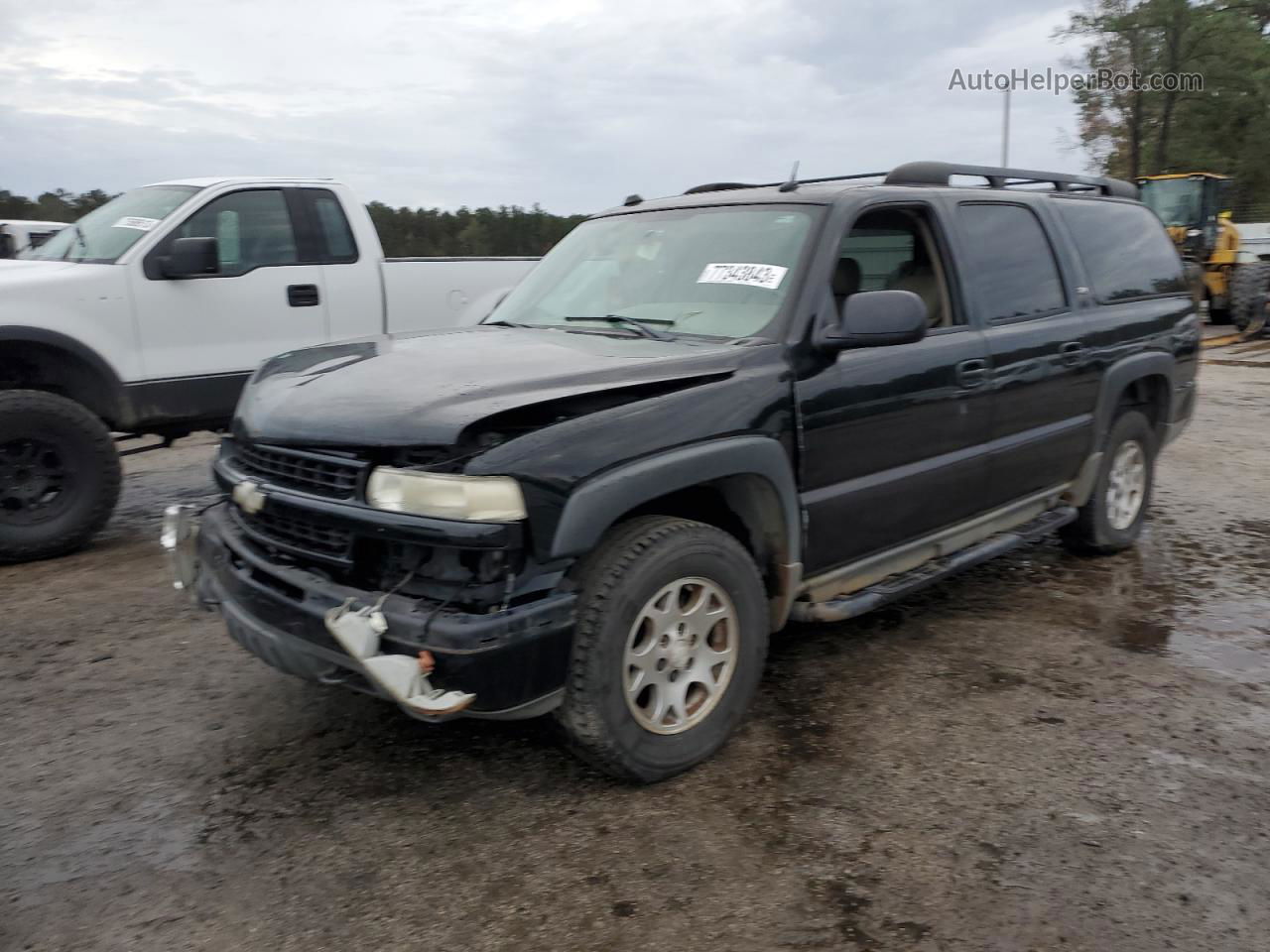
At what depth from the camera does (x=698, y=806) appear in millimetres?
2971

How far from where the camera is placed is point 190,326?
584 centimetres

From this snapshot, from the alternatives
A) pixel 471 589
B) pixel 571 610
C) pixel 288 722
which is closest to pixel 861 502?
pixel 571 610

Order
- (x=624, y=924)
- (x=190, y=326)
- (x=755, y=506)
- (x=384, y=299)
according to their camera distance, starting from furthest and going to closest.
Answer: (x=384, y=299)
(x=190, y=326)
(x=755, y=506)
(x=624, y=924)

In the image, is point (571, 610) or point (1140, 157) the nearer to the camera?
point (571, 610)

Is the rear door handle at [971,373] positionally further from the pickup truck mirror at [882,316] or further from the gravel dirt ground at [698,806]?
the gravel dirt ground at [698,806]

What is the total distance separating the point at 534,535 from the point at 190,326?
13.3ft

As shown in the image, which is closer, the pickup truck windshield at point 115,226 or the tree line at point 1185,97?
the pickup truck windshield at point 115,226

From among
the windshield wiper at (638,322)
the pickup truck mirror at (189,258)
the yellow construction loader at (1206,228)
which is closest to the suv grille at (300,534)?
the windshield wiper at (638,322)

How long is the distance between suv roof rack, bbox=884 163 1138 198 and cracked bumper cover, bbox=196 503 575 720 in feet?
8.04

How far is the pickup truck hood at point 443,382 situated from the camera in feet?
8.96

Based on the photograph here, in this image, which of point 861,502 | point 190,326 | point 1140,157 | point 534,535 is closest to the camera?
point 534,535

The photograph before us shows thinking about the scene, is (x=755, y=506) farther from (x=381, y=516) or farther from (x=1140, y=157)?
(x=1140, y=157)

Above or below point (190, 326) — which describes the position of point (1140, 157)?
above

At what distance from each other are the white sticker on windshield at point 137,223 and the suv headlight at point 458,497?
13.5 feet
